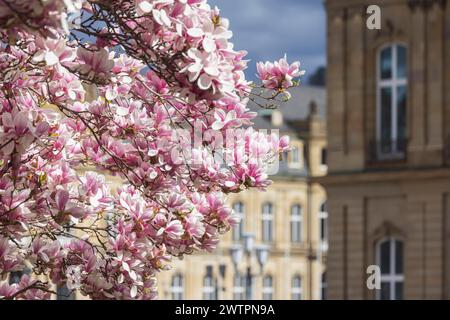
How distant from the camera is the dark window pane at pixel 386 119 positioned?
40.2 meters

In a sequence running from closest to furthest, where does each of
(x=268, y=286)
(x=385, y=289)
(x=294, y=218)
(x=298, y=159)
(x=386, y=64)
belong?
(x=385, y=289), (x=386, y=64), (x=268, y=286), (x=298, y=159), (x=294, y=218)

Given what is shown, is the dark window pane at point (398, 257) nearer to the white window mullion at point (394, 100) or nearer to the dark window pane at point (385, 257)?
the dark window pane at point (385, 257)

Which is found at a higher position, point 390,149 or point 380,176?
point 390,149

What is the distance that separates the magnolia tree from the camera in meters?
8.59

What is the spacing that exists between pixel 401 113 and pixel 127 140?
30522mm

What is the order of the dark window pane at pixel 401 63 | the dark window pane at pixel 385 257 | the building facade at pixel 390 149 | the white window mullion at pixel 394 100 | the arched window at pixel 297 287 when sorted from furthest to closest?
the arched window at pixel 297 287 → the white window mullion at pixel 394 100 → the dark window pane at pixel 401 63 → the dark window pane at pixel 385 257 → the building facade at pixel 390 149

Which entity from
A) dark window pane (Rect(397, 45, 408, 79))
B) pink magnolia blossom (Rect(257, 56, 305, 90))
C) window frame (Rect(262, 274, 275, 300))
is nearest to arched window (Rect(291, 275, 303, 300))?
window frame (Rect(262, 274, 275, 300))

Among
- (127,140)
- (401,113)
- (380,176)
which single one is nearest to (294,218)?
(401,113)

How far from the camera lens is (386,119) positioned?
132ft

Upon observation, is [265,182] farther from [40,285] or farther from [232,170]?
[40,285]

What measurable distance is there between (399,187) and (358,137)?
Answer: 1.61 meters

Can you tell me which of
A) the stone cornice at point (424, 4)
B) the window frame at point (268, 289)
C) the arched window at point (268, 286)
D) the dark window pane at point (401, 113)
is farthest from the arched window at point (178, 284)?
the stone cornice at point (424, 4)

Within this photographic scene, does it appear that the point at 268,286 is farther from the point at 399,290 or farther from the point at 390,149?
the point at 399,290

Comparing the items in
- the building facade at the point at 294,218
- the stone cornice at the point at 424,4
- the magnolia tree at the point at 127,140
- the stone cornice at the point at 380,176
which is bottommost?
the magnolia tree at the point at 127,140
